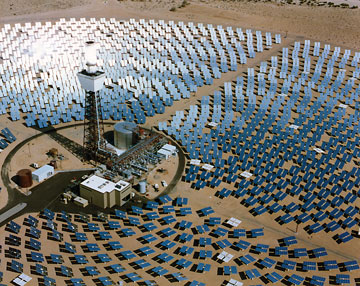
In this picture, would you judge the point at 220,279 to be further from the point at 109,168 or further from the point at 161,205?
the point at 109,168

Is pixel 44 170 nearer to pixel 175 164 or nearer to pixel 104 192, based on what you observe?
pixel 104 192

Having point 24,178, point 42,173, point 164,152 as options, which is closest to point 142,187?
point 164,152

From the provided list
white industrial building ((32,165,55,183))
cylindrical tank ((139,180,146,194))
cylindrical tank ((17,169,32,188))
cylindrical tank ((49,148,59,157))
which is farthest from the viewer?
cylindrical tank ((49,148,59,157))

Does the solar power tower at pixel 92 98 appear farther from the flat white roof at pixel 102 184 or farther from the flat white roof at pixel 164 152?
the flat white roof at pixel 164 152

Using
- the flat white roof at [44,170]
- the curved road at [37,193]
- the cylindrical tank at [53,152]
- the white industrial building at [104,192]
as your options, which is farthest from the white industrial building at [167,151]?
the flat white roof at [44,170]

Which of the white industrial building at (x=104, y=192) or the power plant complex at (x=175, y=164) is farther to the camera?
the white industrial building at (x=104, y=192)

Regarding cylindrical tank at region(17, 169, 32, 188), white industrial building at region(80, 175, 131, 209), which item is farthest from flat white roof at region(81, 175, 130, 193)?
cylindrical tank at region(17, 169, 32, 188)

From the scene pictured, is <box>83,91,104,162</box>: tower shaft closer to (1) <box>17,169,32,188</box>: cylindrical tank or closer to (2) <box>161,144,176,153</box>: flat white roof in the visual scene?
(1) <box>17,169,32,188</box>: cylindrical tank

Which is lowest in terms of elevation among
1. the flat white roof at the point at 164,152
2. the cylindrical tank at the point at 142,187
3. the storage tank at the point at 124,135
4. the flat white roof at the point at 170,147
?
the cylindrical tank at the point at 142,187

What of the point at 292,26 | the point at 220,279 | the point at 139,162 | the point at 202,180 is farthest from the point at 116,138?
the point at 292,26
